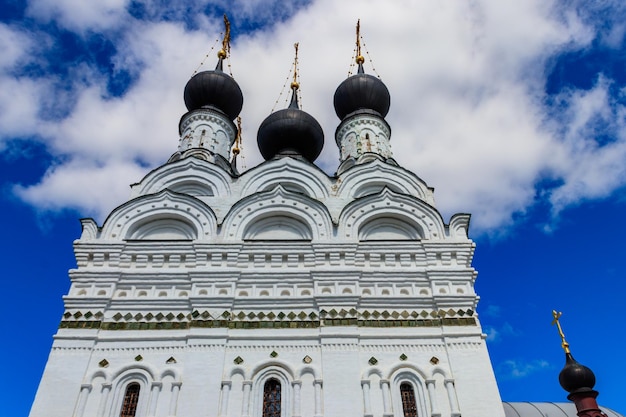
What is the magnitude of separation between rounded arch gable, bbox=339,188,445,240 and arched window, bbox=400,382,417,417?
94.9 inches

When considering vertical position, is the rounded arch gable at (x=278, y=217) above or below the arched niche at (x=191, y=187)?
below

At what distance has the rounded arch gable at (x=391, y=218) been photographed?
873cm

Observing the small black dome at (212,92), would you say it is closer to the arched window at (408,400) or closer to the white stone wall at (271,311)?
the white stone wall at (271,311)

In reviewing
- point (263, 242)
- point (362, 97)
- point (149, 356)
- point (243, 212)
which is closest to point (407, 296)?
point (263, 242)

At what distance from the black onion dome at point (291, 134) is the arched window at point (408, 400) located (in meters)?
6.15

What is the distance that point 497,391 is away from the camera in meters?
6.93

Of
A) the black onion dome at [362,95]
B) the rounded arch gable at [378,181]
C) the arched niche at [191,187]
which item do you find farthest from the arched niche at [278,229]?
the black onion dome at [362,95]

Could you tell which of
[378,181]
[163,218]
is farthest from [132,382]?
[378,181]

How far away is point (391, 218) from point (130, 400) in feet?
15.2

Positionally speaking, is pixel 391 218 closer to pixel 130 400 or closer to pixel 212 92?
pixel 130 400

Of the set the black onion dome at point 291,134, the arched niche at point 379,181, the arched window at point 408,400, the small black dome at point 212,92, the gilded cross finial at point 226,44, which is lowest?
the arched window at point 408,400

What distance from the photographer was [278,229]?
8.98 metres

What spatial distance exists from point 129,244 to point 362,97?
22.4ft

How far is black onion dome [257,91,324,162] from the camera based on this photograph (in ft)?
39.3
